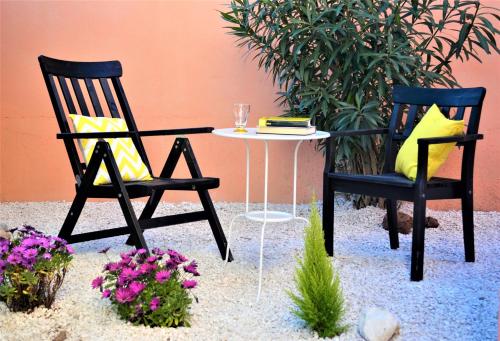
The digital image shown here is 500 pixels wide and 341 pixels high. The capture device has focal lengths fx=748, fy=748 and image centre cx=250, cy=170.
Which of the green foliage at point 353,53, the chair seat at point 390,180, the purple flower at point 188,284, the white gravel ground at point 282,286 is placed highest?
the green foliage at point 353,53

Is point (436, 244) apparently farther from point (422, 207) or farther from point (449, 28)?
point (449, 28)

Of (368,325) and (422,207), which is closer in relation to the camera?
(368,325)

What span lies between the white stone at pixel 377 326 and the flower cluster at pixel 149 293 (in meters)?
0.67

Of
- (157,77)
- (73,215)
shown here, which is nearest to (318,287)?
(73,215)

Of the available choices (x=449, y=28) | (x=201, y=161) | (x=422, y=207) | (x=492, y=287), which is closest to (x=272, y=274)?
(x=422, y=207)

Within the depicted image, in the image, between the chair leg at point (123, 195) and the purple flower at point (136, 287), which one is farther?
the chair leg at point (123, 195)

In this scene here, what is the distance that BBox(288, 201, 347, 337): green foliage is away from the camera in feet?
9.12

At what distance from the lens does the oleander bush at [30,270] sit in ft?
9.62

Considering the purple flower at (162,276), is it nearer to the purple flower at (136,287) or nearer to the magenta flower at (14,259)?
the purple flower at (136,287)

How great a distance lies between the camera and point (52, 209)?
5535 millimetres

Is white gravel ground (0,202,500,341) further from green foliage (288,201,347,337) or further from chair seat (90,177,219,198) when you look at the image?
chair seat (90,177,219,198)

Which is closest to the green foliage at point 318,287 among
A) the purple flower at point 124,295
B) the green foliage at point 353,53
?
the purple flower at point 124,295

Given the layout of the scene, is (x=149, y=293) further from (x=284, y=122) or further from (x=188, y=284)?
(x=284, y=122)

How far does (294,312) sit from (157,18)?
3413 mm
